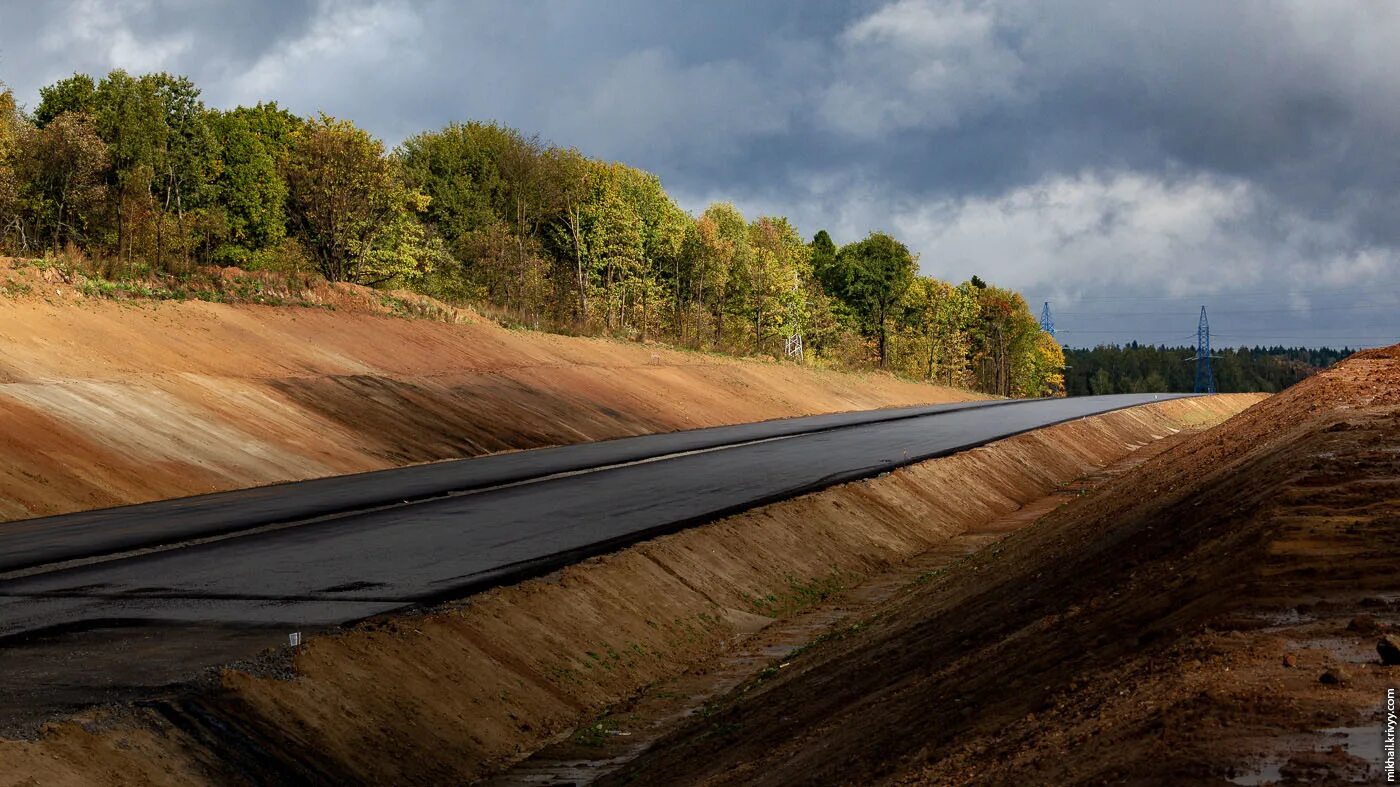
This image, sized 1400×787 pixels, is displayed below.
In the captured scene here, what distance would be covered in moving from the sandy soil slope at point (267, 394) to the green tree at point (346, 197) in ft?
32.1

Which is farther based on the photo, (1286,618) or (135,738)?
(135,738)

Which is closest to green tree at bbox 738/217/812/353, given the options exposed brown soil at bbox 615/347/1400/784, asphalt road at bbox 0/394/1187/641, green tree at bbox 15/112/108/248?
green tree at bbox 15/112/108/248

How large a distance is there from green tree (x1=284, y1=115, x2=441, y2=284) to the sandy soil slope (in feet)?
32.1

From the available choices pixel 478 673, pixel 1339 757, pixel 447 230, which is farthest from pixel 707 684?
pixel 447 230

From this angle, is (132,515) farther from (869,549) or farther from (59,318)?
(59,318)

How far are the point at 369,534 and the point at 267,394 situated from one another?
69.8 ft

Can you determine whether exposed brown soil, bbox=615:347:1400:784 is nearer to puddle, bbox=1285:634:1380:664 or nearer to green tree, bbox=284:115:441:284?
puddle, bbox=1285:634:1380:664

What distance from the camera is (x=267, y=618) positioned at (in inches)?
689

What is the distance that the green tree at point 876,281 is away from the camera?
148 metres

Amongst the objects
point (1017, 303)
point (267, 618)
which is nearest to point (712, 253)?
point (1017, 303)

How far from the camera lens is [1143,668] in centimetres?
949

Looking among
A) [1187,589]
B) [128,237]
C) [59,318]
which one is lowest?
[1187,589]

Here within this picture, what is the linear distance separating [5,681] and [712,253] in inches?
4124

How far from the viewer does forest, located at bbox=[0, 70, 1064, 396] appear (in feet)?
235
